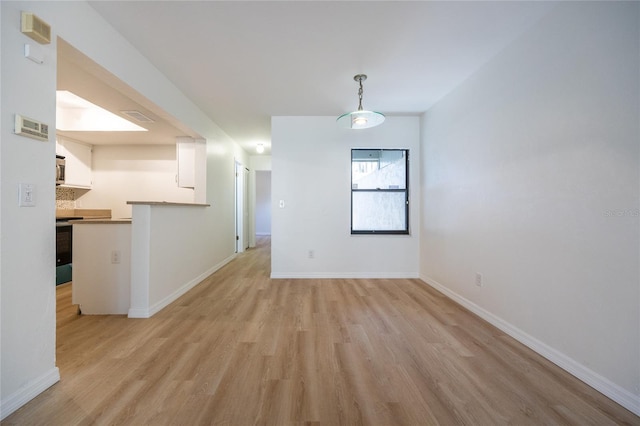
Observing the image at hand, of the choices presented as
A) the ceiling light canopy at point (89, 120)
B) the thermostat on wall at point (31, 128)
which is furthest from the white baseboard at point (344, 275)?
the ceiling light canopy at point (89, 120)

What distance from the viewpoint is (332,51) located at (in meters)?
2.18

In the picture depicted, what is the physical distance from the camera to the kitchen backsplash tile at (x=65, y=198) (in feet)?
13.3

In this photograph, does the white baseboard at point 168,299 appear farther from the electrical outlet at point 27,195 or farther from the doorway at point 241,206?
the doorway at point 241,206

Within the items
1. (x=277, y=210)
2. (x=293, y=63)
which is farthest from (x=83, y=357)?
(x=293, y=63)

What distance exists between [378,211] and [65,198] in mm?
5189

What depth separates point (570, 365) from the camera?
62.6 inches

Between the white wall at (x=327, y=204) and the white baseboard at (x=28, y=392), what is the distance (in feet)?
8.01

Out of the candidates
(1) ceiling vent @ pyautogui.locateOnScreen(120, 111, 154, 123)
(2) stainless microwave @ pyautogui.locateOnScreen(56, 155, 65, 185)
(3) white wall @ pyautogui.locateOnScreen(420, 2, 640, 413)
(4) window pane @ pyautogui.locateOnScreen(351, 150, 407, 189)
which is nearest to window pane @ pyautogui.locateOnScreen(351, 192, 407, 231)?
(4) window pane @ pyautogui.locateOnScreen(351, 150, 407, 189)

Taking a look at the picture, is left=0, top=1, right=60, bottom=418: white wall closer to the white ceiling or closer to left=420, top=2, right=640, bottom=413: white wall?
the white ceiling

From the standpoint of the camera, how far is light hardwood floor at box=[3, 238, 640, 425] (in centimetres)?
125

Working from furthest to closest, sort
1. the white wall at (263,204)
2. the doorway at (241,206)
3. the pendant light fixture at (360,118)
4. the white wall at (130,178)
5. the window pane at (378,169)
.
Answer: the white wall at (263,204) < the doorway at (241,206) < the white wall at (130,178) < the window pane at (378,169) < the pendant light fixture at (360,118)

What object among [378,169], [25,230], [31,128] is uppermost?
[378,169]

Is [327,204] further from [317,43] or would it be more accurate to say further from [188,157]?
[188,157]

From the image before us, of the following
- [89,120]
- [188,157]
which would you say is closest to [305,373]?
[188,157]
